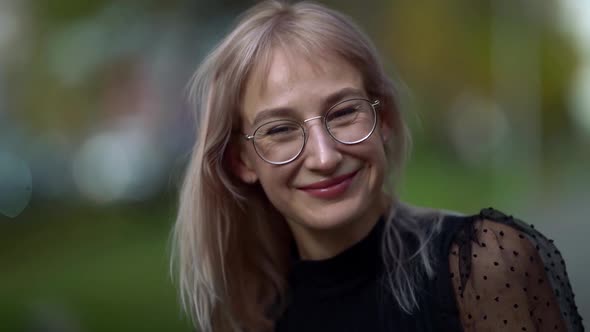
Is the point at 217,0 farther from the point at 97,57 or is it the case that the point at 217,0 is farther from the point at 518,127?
the point at 518,127

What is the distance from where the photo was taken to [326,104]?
6.52ft

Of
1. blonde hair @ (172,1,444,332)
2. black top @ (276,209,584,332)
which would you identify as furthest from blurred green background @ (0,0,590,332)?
black top @ (276,209,584,332)

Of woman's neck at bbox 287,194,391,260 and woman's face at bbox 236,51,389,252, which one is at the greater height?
woman's face at bbox 236,51,389,252

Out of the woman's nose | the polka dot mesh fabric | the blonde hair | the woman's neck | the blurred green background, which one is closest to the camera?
the polka dot mesh fabric

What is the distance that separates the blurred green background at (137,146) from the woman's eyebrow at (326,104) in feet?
9.11

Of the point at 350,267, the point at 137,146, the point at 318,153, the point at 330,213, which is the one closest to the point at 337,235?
the point at 350,267

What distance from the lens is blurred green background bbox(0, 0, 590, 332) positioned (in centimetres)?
606

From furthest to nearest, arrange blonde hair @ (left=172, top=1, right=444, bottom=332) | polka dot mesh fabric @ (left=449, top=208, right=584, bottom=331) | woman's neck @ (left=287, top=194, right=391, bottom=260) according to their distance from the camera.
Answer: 1. woman's neck @ (left=287, top=194, right=391, bottom=260)
2. blonde hair @ (left=172, top=1, right=444, bottom=332)
3. polka dot mesh fabric @ (left=449, top=208, right=584, bottom=331)

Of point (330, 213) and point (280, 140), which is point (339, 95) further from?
point (330, 213)

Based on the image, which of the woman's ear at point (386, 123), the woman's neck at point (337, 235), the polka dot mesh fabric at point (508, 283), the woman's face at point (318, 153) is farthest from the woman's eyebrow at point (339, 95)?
the polka dot mesh fabric at point (508, 283)

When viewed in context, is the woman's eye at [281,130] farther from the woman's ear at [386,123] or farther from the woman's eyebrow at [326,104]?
the woman's ear at [386,123]

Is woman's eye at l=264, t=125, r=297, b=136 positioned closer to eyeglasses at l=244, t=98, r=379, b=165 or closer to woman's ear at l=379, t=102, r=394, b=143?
eyeglasses at l=244, t=98, r=379, b=165

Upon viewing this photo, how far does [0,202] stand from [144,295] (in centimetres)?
155

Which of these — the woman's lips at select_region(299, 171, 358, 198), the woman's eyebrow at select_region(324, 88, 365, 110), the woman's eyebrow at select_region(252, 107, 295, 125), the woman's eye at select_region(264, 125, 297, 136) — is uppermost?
the woman's eyebrow at select_region(324, 88, 365, 110)
